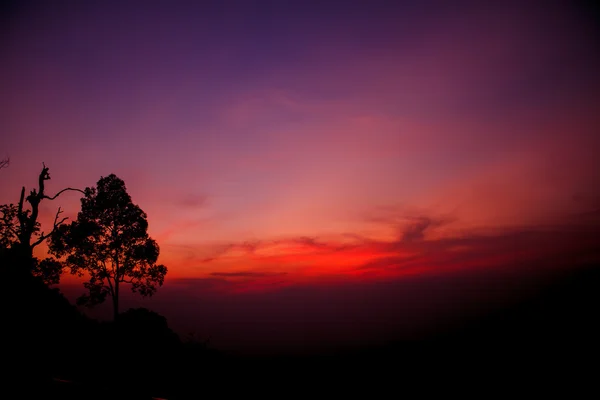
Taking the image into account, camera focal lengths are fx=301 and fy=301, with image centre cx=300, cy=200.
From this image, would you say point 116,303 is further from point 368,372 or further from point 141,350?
point 368,372

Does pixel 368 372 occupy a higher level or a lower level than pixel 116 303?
lower

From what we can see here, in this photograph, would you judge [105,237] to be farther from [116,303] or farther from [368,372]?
[368,372]

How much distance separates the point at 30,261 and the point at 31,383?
1955 centimetres

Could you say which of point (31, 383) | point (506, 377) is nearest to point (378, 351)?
point (506, 377)

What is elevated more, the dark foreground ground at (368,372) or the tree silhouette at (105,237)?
the tree silhouette at (105,237)

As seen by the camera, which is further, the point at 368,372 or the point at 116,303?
the point at 116,303

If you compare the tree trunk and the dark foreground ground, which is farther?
the tree trunk

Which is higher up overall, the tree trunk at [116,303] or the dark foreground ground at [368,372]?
the tree trunk at [116,303]

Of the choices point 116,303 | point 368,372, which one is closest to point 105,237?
point 116,303

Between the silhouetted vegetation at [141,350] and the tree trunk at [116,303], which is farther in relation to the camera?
the tree trunk at [116,303]

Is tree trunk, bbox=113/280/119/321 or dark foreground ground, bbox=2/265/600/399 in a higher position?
tree trunk, bbox=113/280/119/321

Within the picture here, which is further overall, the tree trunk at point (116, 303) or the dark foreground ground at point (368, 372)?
the tree trunk at point (116, 303)

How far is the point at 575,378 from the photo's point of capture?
20047 mm

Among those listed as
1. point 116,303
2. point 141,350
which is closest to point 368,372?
point 141,350
